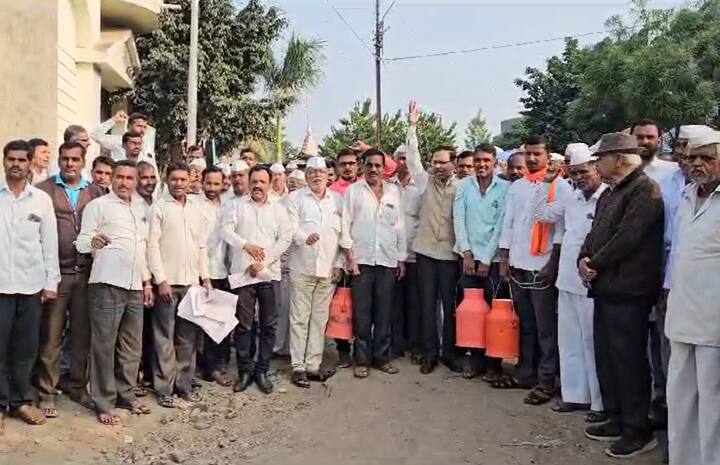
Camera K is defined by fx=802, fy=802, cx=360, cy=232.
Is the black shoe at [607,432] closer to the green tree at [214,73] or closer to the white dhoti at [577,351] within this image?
the white dhoti at [577,351]

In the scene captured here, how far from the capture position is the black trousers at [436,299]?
7.54m

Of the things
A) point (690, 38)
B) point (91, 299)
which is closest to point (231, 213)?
point (91, 299)

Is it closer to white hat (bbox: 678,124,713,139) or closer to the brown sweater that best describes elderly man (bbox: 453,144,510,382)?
white hat (bbox: 678,124,713,139)

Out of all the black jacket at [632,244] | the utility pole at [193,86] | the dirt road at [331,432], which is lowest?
the dirt road at [331,432]

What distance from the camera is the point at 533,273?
6816 millimetres

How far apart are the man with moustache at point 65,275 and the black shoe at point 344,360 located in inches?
96.7

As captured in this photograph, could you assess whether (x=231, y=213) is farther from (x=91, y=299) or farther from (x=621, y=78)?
(x=621, y=78)

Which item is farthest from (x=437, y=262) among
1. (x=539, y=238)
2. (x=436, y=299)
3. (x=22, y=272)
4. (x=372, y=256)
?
(x=22, y=272)

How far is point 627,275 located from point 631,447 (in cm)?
119

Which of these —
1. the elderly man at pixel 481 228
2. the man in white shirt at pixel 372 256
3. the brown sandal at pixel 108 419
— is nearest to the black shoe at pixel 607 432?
the elderly man at pixel 481 228

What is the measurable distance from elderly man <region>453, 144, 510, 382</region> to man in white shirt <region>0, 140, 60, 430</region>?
11.5ft

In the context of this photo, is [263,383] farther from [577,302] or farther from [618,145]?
[618,145]

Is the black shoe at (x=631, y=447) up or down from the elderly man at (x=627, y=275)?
down

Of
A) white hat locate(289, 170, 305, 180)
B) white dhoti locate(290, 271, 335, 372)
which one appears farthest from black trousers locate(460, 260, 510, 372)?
white hat locate(289, 170, 305, 180)
